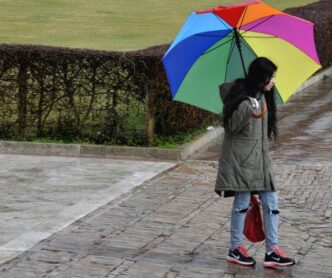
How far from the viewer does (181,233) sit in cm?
809

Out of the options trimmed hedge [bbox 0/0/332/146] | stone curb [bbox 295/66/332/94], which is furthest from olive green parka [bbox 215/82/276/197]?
stone curb [bbox 295/66/332/94]

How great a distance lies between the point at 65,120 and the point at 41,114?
0.31 meters

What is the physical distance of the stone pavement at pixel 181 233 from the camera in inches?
279

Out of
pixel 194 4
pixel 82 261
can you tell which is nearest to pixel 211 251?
pixel 82 261

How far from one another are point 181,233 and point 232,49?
5.71 feet

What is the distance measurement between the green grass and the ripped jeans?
15.2 meters

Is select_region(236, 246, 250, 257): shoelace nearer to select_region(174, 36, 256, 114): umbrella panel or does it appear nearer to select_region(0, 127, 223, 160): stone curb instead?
select_region(174, 36, 256, 114): umbrella panel

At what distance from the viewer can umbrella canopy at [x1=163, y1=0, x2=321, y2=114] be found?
22.9 ft

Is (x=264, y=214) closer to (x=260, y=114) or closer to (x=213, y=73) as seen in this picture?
(x=260, y=114)

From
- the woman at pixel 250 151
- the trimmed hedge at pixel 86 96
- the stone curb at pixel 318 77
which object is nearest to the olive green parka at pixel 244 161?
the woman at pixel 250 151

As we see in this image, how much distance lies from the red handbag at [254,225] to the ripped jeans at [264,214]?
0.05 metres

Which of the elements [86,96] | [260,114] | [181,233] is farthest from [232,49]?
[86,96]

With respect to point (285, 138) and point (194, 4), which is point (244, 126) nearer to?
point (285, 138)

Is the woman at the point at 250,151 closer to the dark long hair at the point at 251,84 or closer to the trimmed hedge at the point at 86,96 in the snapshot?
the dark long hair at the point at 251,84
